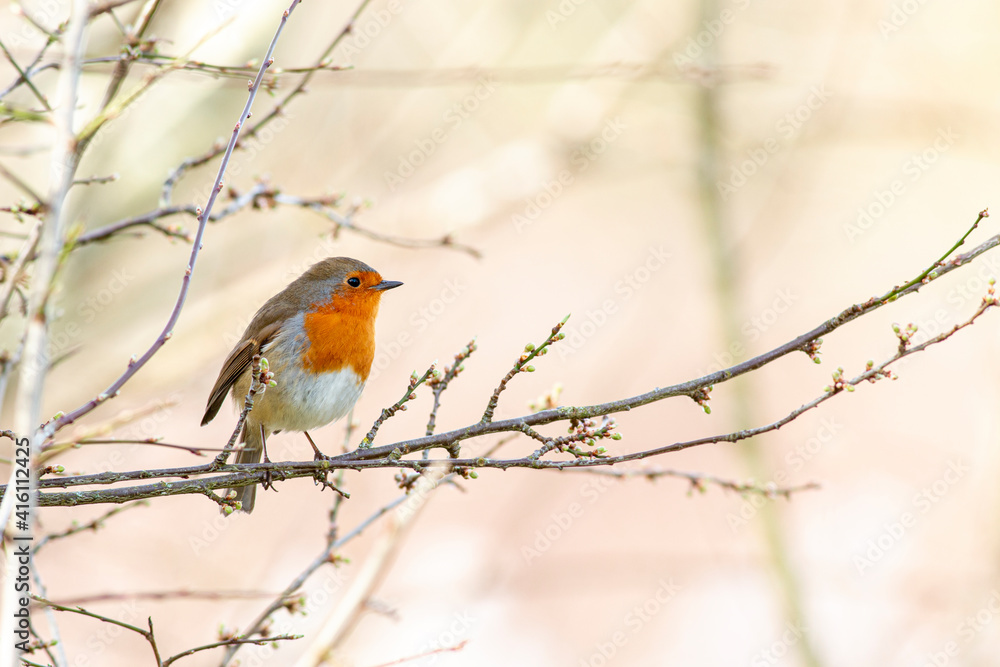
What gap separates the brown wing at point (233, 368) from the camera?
14.1ft

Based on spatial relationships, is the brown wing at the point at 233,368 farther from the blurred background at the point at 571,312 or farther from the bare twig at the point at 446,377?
the bare twig at the point at 446,377

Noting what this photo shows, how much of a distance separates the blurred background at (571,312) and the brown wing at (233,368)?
0.44 m

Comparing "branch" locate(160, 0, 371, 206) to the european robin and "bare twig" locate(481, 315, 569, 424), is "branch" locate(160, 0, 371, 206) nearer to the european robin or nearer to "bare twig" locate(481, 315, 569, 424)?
the european robin

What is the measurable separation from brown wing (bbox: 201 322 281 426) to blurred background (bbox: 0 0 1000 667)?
1.45 ft

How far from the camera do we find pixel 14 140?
6.08 metres

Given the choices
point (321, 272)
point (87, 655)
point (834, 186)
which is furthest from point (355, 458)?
point (834, 186)

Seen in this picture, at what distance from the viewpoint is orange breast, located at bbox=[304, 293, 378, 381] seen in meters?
4.15

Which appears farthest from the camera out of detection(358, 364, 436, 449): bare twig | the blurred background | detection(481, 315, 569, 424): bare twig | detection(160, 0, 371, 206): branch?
the blurred background

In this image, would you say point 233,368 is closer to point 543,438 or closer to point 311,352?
point 311,352

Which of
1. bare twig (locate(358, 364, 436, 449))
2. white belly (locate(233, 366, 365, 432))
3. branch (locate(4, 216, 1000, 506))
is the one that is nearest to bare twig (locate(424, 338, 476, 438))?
bare twig (locate(358, 364, 436, 449))

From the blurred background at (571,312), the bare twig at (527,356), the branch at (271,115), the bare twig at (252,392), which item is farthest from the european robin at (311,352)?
the bare twig at (527,356)

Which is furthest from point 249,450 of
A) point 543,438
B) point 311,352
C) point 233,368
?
point 543,438

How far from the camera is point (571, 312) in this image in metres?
7.02

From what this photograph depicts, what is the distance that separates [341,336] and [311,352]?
162mm
